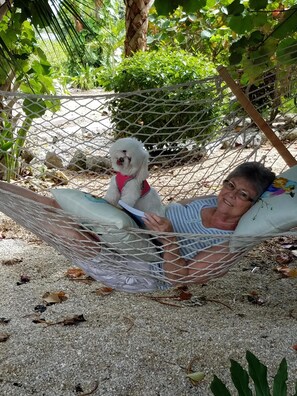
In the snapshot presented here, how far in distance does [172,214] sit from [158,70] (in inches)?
118

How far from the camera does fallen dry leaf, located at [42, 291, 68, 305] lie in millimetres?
2615

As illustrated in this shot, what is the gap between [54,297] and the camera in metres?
2.64

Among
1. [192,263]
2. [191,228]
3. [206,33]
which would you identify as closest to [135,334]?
[191,228]

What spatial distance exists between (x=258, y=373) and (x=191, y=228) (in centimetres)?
100

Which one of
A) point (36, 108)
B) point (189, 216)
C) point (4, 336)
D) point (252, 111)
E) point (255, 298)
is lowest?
point (4, 336)

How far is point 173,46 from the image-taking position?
6914mm

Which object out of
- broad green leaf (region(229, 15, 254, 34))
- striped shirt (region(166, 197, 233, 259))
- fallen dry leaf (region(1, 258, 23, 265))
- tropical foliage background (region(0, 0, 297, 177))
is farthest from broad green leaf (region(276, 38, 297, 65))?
fallen dry leaf (region(1, 258, 23, 265))

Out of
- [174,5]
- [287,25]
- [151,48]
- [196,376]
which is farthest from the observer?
[151,48]

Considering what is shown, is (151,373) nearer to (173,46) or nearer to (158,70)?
(158,70)

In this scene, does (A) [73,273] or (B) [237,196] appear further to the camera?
(A) [73,273]

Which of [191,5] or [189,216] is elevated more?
[191,5]

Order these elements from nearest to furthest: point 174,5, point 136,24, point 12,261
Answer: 1. point 174,5
2. point 12,261
3. point 136,24

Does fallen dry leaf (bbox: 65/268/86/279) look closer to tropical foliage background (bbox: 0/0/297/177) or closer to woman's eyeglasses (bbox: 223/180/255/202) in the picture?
tropical foliage background (bbox: 0/0/297/177)

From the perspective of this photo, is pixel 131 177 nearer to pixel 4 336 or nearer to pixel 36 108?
pixel 4 336
